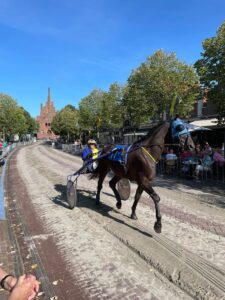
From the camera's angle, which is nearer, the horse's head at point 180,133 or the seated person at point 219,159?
the horse's head at point 180,133

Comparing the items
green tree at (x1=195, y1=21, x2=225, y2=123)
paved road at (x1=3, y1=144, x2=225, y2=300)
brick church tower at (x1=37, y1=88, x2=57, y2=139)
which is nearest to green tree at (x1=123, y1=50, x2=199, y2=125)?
green tree at (x1=195, y1=21, x2=225, y2=123)

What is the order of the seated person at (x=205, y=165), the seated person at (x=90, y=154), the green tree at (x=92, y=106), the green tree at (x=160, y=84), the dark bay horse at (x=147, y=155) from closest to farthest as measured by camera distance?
the dark bay horse at (x=147, y=155) < the seated person at (x=90, y=154) < the seated person at (x=205, y=165) < the green tree at (x=160, y=84) < the green tree at (x=92, y=106)

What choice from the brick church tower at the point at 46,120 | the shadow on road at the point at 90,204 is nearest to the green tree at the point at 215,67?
the shadow on road at the point at 90,204

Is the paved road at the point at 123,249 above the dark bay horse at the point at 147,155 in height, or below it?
below

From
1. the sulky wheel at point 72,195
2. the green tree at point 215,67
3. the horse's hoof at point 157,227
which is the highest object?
the green tree at point 215,67

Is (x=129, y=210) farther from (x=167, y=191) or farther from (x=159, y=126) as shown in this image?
(x=167, y=191)

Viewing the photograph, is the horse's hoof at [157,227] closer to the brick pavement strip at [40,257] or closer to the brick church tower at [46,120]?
the brick pavement strip at [40,257]

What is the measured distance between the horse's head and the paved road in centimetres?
179

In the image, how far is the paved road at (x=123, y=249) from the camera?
12.5 feet

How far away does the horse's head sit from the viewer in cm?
621

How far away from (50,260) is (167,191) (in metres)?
6.35

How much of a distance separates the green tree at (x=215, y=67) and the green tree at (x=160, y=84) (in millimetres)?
7145

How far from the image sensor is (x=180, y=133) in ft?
20.3

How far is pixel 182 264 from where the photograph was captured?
437 centimetres
